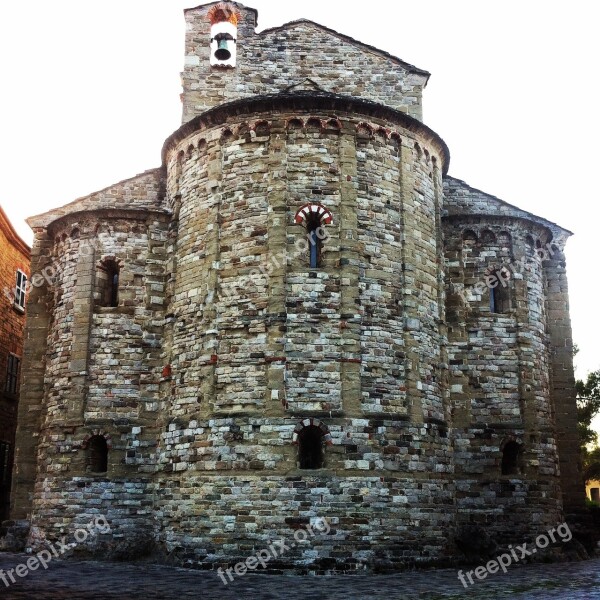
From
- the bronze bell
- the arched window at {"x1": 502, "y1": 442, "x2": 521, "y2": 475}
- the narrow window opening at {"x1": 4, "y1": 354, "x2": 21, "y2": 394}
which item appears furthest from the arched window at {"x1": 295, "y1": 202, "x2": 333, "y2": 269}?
the narrow window opening at {"x1": 4, "y1": 354, "x2": 21, "y2": 394}

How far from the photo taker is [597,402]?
30797 millimetres

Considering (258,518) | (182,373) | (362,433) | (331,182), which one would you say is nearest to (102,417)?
(182,373)

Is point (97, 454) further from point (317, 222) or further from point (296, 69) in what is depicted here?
point (296, 69)

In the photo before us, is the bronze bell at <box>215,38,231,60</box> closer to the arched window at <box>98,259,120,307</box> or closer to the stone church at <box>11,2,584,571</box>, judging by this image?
the stone church at <box>11,2,584,571</box>

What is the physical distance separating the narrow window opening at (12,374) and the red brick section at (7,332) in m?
0.16

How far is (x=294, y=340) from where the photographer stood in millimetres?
15406

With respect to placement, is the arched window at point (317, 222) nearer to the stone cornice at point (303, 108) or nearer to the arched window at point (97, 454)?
the stone cornice at point (303, 108)

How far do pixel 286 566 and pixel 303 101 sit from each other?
32.4 ft

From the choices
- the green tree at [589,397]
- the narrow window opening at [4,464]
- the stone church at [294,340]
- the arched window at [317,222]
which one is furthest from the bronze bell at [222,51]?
the green tree at [589,397]

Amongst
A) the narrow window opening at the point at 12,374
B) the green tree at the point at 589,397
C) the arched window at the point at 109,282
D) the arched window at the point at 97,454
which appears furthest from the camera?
the green tree at the point at 589,397

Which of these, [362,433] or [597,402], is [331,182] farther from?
[597,402]

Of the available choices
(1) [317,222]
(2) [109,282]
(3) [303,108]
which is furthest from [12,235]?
(1) [317,222]

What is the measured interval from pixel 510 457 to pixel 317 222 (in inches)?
302

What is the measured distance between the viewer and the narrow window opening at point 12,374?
25906 mm
